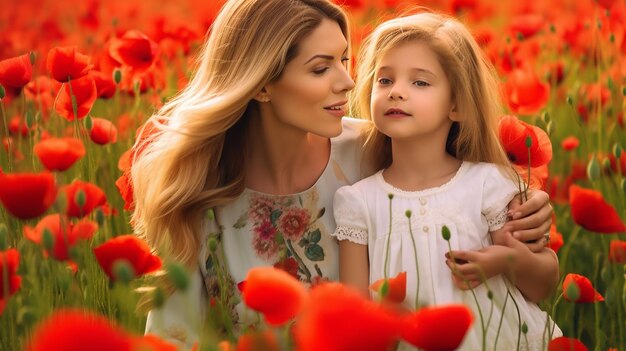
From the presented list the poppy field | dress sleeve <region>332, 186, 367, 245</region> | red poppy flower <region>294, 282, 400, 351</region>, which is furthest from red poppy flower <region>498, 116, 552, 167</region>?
red poppy flower <region>294, 282, 400, 351</region>

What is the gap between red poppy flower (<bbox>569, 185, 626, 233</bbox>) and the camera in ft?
6.04

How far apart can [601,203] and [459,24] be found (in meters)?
0.55

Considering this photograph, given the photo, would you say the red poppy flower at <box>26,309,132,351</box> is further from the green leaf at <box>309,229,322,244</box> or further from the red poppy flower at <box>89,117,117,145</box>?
the red poppy flower at <box>89,117,117,145</box>

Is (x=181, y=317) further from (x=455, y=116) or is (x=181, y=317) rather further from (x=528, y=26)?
(x=528, y=26)

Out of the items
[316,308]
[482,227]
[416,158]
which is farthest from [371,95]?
A: [316,308]

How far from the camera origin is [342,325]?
850 mm

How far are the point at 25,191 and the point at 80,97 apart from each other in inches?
32.2

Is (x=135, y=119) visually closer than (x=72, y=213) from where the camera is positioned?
No

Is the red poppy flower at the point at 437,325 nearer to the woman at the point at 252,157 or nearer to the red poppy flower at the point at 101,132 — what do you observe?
the woman at the point at 252,157

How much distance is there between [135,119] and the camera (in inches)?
112

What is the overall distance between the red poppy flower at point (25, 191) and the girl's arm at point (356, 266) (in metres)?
0.72

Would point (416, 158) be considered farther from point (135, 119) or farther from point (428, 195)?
point (135, 119)

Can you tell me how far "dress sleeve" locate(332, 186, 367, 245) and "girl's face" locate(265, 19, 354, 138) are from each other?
14 cm

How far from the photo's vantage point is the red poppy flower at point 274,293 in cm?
110
